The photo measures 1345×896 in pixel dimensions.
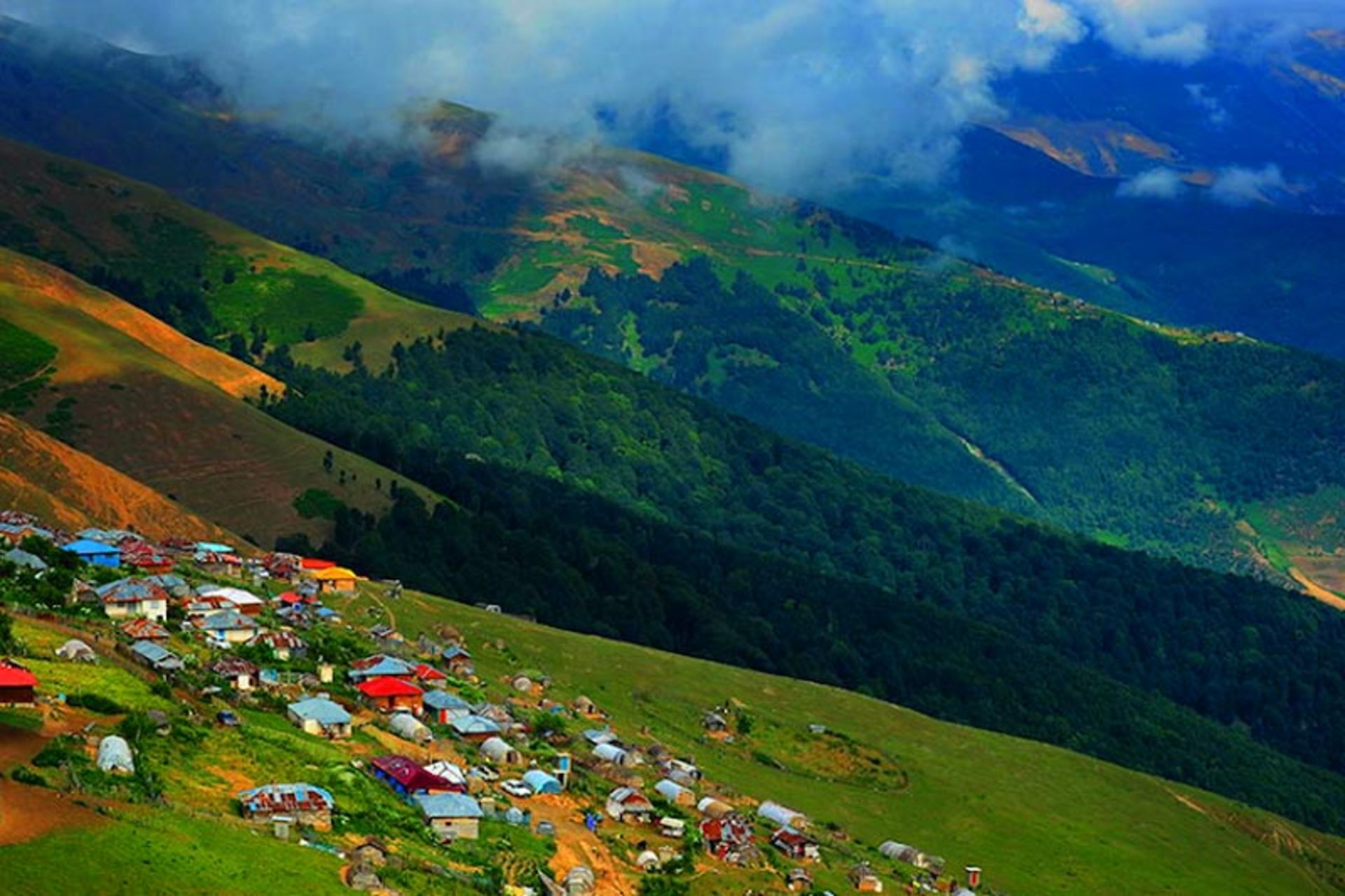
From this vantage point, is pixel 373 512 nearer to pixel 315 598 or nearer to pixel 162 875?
pixel 315 598

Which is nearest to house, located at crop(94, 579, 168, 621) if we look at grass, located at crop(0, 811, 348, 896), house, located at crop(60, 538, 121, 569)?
house, located at crop(60, 538, 121, 569)

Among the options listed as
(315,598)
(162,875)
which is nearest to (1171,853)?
(315,598)

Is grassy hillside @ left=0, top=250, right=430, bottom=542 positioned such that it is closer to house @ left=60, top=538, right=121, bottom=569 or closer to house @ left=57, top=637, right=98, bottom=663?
house @ left=60, top=538, right=121, bottom=569

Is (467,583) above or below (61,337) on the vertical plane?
below

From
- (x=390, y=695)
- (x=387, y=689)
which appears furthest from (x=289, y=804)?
(x=387, y=689)

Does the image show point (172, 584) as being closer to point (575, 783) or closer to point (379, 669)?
point (379, 669)

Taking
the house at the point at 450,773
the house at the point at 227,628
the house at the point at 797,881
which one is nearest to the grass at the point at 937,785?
the house at the point at 797,881

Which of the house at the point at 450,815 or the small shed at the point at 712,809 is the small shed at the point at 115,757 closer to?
the house at the point at 450,815
